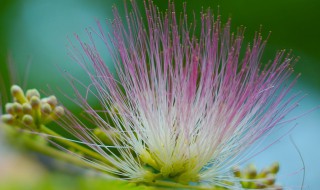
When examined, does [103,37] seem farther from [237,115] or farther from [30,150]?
[30,150]

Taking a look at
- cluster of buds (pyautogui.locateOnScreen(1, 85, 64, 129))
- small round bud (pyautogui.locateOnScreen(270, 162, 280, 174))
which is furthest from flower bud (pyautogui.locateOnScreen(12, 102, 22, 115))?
small round bud (pyautogui.locateOnScreen(270, 162, 280, 174))

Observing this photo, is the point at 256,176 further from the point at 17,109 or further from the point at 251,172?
the point at 17,109

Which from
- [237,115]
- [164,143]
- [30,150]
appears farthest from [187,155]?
[30,150]

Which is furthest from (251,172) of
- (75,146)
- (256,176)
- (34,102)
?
(34,102)

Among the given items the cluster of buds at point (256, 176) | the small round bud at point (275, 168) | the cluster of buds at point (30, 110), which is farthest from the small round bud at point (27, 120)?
the small round bud at point (275, 168)

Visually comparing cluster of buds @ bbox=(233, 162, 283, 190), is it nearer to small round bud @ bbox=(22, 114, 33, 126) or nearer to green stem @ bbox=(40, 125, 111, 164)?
green stem @ bbox=(40, 125, 111, 164)
